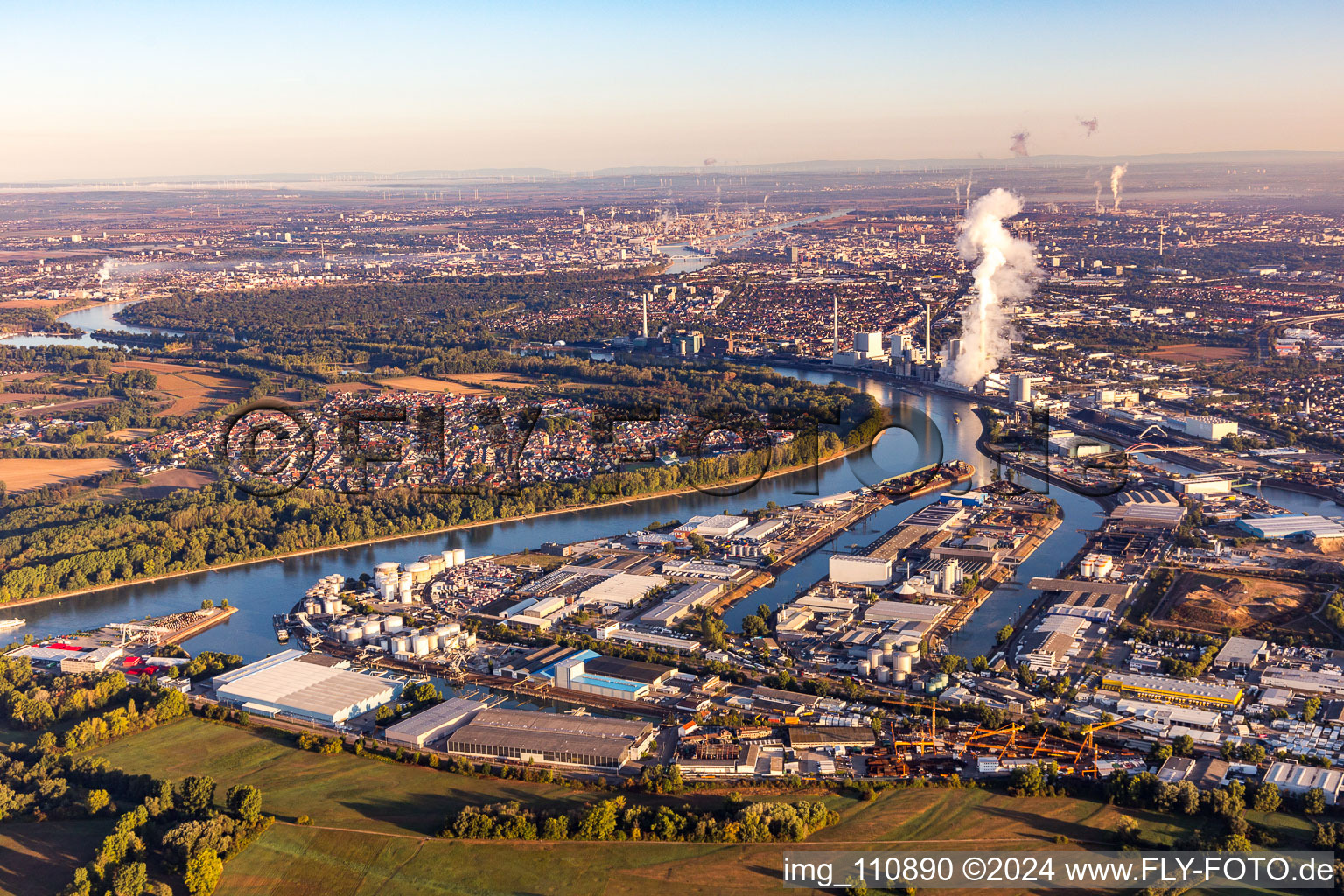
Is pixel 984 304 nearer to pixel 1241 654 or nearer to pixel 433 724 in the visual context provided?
pixel 1241 654

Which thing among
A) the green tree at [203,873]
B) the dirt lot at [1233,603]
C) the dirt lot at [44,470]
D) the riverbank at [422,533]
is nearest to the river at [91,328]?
the dirt lot at [44,470]

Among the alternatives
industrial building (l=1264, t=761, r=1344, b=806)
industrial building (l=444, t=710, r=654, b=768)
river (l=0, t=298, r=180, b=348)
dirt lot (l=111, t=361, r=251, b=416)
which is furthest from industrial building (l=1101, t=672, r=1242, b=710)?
river (l=0, t=298, r=180, b=348)

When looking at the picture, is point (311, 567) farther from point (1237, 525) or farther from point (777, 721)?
point (1237, 525)

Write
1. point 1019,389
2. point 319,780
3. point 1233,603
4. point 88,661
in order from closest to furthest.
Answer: point 319,780
point 88,661
point 1233,603
point 1019,389

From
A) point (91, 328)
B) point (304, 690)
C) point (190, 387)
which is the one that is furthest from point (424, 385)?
point (304, 690)

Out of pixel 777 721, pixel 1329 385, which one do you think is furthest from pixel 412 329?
pixel 777 721
